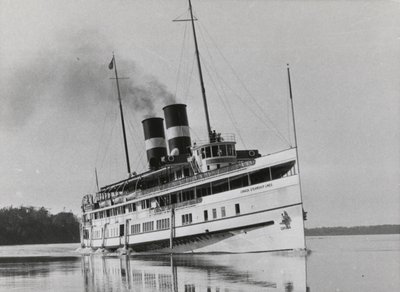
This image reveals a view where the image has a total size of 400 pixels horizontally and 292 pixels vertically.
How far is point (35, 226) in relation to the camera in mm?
122500

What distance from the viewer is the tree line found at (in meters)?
117

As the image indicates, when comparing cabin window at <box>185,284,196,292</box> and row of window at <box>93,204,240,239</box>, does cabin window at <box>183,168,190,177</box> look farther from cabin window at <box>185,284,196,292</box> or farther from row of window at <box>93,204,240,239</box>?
cabin window at <box>185,284,196,292</box>

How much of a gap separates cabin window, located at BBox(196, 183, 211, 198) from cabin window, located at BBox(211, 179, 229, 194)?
0.41m

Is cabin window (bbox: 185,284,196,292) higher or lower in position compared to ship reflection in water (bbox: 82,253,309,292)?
higher

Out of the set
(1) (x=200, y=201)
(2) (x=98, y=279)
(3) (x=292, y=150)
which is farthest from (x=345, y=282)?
(1) (x=200, y=201)

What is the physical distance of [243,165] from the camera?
1288 inches

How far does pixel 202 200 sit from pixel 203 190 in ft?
2.72

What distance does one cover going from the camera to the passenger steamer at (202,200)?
30.9m

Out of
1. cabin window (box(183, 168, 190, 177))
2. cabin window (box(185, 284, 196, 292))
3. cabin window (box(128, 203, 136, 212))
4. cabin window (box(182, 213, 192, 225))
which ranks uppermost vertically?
cabin window (box(183, 168, 190, 177))

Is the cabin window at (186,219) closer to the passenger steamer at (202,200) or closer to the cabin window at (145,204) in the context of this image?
the passenger steamer at (202,200)

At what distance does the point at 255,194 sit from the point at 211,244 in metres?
5.41

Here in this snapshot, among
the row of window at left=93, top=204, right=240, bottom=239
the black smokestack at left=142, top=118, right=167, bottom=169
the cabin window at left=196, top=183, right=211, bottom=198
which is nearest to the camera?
the row of window at left=93, top=204, right=240, bottom=239

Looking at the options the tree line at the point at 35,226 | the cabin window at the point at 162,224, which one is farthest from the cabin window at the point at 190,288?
the tree line at the point at 35,226

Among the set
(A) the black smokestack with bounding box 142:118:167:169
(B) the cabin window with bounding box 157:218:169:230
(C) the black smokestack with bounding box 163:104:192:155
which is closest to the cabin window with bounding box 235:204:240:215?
(B) the cabin window with bounding box 157:218:169:230
